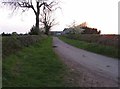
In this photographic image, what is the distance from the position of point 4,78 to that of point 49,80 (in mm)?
1691

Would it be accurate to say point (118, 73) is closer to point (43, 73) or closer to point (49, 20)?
point (43, 73)

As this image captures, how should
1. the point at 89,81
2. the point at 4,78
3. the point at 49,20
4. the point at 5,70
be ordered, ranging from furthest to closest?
the point at 49,20
the point at 89,81
the point at 5,70
the point at 4,78

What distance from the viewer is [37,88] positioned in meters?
9.79

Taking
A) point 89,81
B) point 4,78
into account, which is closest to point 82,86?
point 89,81

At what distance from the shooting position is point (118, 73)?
1480 cm

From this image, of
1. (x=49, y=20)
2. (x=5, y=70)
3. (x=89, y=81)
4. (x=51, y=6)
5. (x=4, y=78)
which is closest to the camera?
(x=4, y=78)

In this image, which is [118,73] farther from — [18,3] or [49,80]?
[18,3]

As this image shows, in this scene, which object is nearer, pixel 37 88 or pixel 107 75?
pixel 37 88

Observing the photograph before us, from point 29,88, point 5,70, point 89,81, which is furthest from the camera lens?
point 89,81

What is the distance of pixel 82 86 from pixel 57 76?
160cm

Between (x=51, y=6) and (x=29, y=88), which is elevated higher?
(x=51, y=6)

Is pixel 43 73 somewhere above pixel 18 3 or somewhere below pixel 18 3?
below

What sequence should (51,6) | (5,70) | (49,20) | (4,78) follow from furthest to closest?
(49,20)
(51,6)
(5,70)
(4,78)

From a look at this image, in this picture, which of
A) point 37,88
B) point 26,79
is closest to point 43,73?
point 26,79
